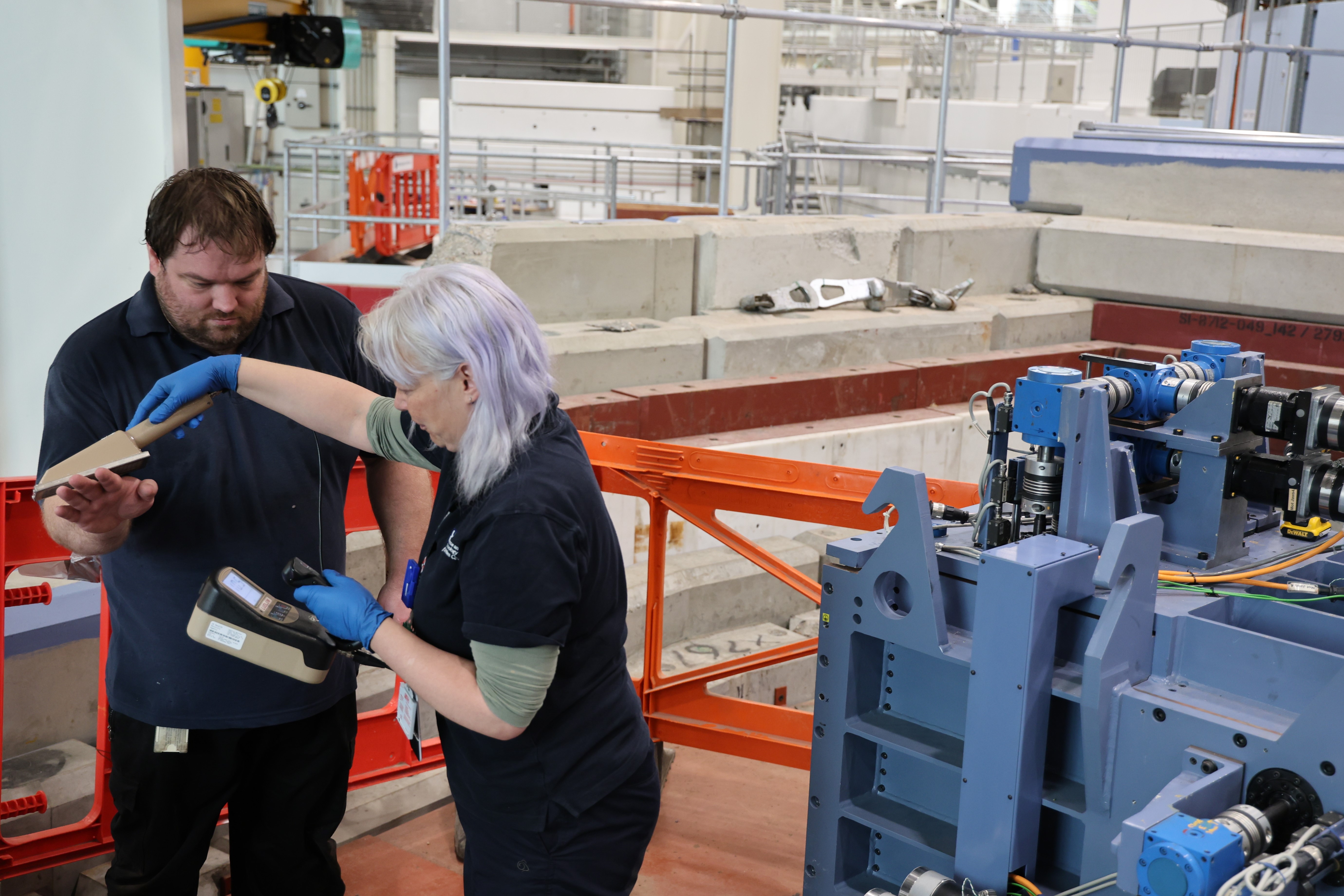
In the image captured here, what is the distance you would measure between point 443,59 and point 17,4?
7.54 ft

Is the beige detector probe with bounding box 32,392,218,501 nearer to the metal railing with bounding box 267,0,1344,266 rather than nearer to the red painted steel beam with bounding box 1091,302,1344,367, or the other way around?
the metal railing with bounding box 267,0,1344,266

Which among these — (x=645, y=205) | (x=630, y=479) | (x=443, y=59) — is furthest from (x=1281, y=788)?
(x=645, y=205)

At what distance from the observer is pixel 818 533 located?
6605mm

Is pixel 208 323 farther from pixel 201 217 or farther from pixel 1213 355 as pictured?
pixel 1213 355

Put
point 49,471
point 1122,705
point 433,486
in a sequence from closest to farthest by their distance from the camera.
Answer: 1. point 49,471
2. point 1122,705
3. point 433,486

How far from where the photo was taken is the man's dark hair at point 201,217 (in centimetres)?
240

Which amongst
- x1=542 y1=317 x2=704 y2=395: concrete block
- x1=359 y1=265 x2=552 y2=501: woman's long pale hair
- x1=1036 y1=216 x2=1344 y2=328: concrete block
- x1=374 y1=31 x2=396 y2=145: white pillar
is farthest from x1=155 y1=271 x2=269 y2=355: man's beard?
x1=374 y1=31 x2=396 y2=145: white pillar

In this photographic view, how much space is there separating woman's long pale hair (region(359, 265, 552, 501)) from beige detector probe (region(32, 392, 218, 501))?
623 mm

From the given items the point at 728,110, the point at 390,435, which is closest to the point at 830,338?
the point at 728,110

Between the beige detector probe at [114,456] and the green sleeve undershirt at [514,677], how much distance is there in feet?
2.88

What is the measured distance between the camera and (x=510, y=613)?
191 cm

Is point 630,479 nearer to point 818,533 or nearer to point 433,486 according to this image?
point 433,486

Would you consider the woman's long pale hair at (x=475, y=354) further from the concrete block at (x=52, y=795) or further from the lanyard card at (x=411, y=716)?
the concrete block at (x=52, y=795)

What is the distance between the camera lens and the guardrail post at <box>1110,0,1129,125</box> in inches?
382
